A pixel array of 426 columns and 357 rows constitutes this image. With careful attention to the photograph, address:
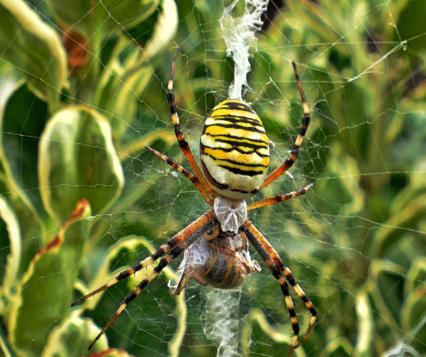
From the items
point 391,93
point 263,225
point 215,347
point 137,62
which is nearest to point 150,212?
point 137,62

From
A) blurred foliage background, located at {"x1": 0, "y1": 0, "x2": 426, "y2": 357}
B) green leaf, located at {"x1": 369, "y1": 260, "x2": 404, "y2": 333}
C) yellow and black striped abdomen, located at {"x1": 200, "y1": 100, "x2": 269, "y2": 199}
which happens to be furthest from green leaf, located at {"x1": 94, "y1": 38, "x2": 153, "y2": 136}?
green leaf, located at {"x1": 369, "y1": 260, "x2": 404, "y2": 333}

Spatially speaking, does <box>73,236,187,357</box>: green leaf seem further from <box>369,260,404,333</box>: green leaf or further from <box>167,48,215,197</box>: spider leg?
<box>369,260,404,333</box>: green leaf

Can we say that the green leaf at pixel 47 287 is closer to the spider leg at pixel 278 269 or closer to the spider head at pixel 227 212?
the spider head at pixel 227 212

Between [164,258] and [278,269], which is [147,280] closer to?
[164,258]

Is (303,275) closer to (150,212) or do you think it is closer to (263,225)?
(263,225)

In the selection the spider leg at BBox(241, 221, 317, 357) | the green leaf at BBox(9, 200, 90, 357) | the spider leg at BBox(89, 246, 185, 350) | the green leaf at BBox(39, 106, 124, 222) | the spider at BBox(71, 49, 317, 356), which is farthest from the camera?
the spider leg at BBox(241, 221, 317, 357)

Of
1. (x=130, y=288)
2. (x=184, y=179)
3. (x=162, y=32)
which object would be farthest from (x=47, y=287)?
(x=162, y=32)

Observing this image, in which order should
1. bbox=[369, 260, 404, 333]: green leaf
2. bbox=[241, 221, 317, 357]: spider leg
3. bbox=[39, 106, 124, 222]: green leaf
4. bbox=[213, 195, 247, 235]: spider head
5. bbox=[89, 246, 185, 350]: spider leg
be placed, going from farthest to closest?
1. bbox=[369, 260, 404, 333]: green leaf
2. bbox=[241, 221, 317, 357]: spider leg
3. bbox=[213, 195, 247, 235]: spider head
4. bbox=[89, 246, 185, 350]: spider leg
5. bbox=[39, 106, 124, 222]: green leaf
